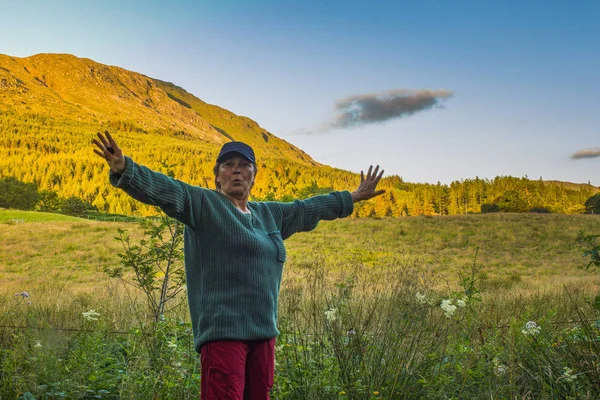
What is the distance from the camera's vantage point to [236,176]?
2.38m

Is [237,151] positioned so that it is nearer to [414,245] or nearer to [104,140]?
[104,140]

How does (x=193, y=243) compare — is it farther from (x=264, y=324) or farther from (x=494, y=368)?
(x=494, y=368)

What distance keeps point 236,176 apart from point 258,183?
338 ft

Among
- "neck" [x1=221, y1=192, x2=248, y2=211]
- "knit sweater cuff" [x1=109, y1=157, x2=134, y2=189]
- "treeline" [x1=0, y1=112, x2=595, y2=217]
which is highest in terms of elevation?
"treeline" [x1=0, y1=112, x2=595, y2=217]

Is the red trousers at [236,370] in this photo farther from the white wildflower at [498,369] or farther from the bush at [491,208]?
the bush at [491,208]

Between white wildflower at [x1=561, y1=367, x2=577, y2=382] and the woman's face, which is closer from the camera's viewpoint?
the woman's face

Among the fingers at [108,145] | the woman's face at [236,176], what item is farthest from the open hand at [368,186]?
the fingers at [108,145]

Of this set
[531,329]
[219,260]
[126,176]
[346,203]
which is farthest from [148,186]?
[531,329]

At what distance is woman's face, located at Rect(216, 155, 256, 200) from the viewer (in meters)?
2.37

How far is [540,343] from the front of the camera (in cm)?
335

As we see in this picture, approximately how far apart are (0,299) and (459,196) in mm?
97695

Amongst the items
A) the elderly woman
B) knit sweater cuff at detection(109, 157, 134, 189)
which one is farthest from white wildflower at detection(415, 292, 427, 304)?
knit sweater cuff at detection(109, 157, 134, 189)

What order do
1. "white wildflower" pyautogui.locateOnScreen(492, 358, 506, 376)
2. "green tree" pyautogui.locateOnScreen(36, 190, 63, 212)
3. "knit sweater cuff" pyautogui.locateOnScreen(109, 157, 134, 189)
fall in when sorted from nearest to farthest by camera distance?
"knit sweater cuff" pyautogui.locateOnScreen(109, 157, 134, 189) < "white wildflower" pyautogui.locateOnScreen(492, 358, 506, 376) < "green tree" pyautogui.locateOnScreen(36, 190, 63, 212)

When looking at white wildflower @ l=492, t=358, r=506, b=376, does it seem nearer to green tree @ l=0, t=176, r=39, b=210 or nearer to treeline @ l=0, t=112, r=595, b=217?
treeline @ l=0, t=112, r=595, b=217
